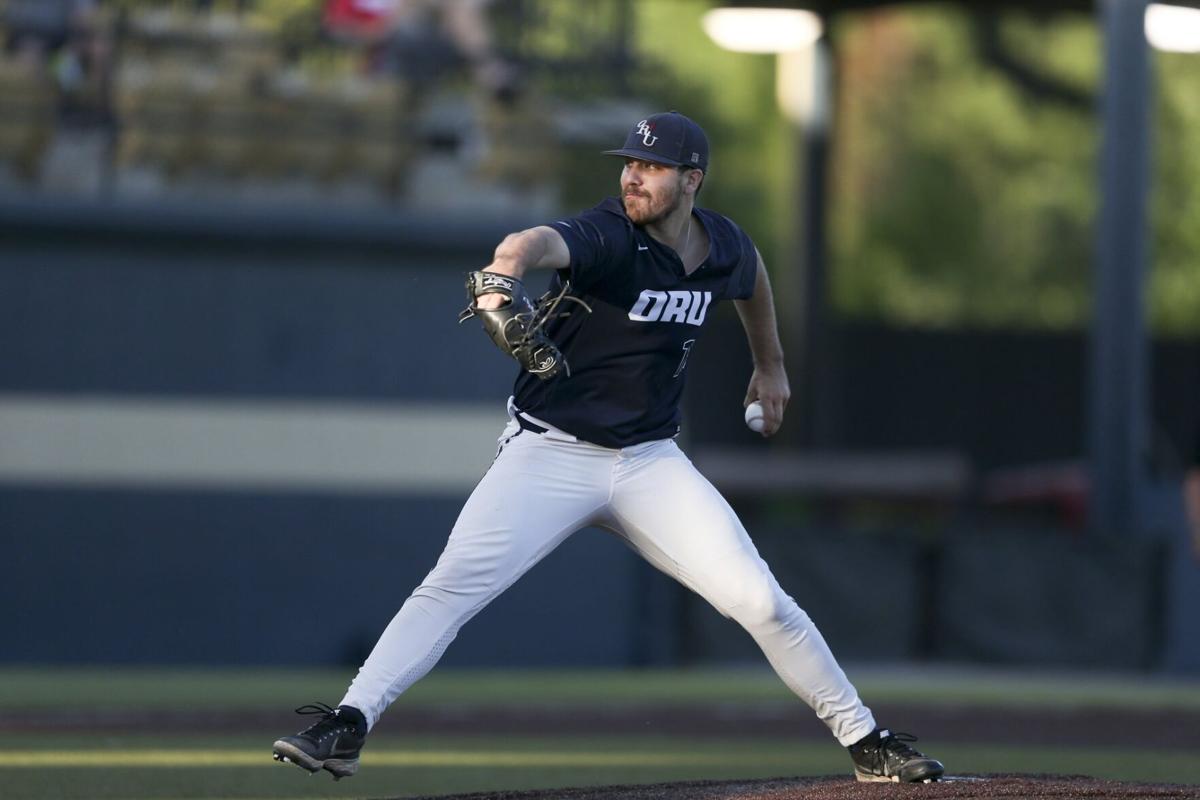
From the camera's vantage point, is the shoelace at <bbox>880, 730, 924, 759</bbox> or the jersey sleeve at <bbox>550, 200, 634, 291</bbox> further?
the shoelace at <bbox>880, 730, 924, 759</bbox>

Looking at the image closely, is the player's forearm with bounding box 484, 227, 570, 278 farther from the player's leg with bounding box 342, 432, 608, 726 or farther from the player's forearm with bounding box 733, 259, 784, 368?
the player's forearm with bounding box 733, 259, 784, 368

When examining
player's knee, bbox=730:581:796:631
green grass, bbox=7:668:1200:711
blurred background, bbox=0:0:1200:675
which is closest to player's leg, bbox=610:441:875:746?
player's knee, bbox=730:581:796:631

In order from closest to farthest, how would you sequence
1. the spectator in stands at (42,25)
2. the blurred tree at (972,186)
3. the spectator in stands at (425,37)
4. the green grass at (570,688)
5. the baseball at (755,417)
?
the baseball at (755,417), the green grass at (570,688), the spectator in stands at (42,25), the spectator in stands at (425,37), the blurred tree at (972,186)

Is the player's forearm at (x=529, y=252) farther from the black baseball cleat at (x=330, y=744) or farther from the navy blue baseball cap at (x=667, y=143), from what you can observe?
the black baseball cleat at (x=330, y=744)

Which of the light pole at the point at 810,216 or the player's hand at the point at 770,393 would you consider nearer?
the player's hand at the point at 770,393

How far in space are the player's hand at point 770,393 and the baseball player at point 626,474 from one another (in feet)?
1.72

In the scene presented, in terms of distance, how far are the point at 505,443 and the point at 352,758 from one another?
113cm

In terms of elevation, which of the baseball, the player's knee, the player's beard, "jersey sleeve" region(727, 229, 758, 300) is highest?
the player's beard

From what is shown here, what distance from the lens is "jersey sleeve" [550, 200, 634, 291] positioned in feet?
18.5

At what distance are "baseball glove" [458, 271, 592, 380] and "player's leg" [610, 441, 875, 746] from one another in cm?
80

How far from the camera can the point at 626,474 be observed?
20.0 feet

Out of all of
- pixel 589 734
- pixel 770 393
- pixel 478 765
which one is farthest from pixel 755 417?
pixel 589 734

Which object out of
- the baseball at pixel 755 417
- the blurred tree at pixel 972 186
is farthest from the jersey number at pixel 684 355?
the blurred tree at pixel 972 186

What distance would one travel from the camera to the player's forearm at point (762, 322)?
663 centimetres
